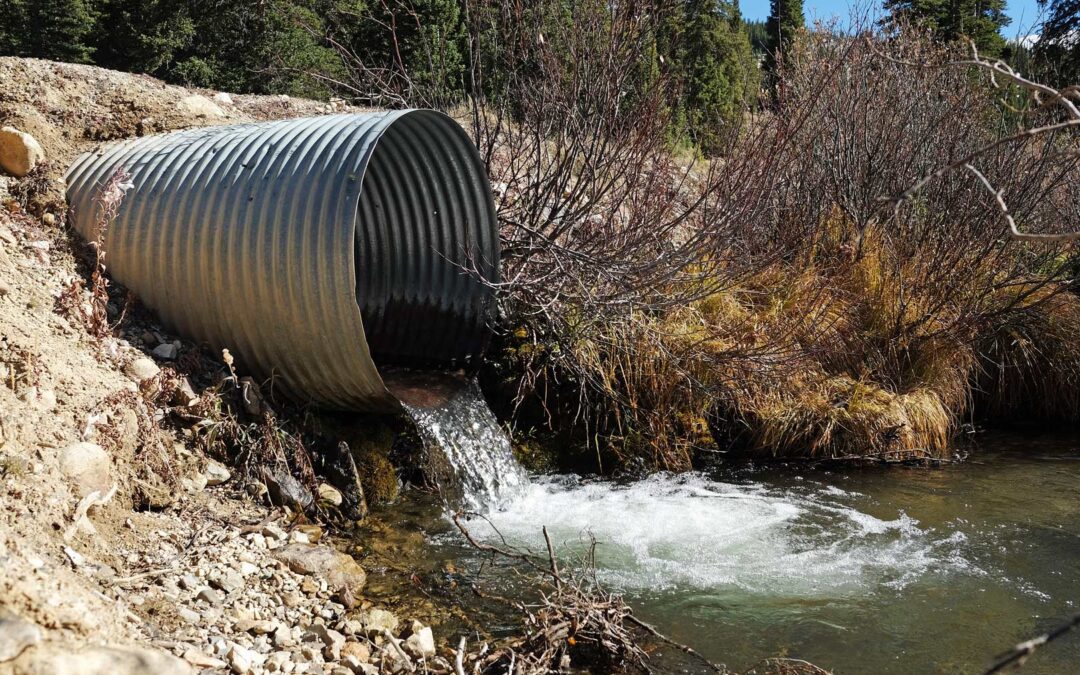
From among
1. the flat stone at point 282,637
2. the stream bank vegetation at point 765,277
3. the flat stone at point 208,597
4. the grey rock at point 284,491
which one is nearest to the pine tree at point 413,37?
the stream bank vegetation at point 765,277

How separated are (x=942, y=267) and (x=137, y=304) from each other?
6538 millimetres

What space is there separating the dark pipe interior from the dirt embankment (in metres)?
1.65

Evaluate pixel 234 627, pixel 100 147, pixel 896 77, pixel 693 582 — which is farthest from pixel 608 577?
pixel 896 77

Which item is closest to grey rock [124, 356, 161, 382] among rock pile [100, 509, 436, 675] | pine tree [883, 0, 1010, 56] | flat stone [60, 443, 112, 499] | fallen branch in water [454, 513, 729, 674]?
flat stone [60, 443, 112, 499]

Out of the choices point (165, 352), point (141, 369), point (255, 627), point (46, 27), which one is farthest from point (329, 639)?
point (46, 27)

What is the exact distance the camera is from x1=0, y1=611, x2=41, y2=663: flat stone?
8.34 feet

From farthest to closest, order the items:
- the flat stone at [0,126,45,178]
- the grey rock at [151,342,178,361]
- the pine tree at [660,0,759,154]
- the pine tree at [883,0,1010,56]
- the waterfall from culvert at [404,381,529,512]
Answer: the pine tree at [883,0,1010,56] → the pine tree at [660,0,759,154] → the flat stone at [0,126,45,178] → the waterfall from culvert at [404,381,529,512] → the grey rock at [151,342,178,361]

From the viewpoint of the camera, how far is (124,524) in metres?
4.39

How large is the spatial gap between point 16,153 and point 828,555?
5659 millimetres

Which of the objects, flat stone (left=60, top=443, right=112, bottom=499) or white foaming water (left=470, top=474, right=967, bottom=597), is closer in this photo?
flat stone (left=60, top=443, right=112, bottom=499)

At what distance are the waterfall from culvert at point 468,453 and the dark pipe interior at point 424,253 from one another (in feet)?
1.73

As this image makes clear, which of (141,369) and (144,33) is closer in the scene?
(141,369)

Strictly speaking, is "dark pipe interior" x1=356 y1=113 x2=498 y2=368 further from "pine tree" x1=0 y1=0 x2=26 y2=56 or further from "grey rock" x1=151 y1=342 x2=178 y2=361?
"pine tree" x1=0 y1=0 x2=26 y2=56

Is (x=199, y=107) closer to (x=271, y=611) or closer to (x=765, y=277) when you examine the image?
(x=765, y=277)
